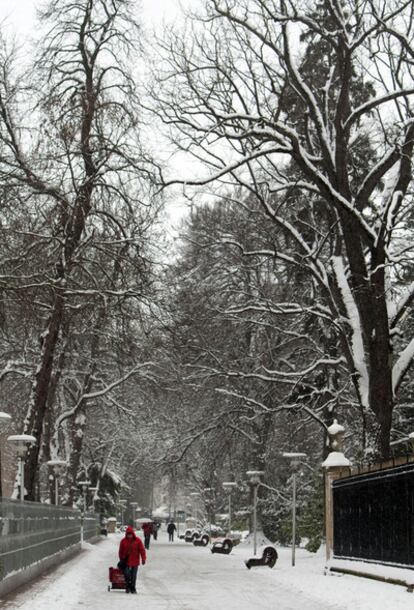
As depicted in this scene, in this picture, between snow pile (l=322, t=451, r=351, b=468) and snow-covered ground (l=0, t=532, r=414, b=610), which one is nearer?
snow-covered ground (l=0, t=532, r=414, b=610)

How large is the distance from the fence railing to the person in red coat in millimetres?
1938

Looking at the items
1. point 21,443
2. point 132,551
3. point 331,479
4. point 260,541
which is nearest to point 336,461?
point 331,479

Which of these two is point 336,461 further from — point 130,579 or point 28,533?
point 28,533

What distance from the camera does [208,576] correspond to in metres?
24.5

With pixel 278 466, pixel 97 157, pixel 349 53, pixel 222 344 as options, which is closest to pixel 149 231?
pixel 97 157

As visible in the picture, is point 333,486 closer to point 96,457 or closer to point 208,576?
point 208,576

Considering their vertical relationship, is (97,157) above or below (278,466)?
above

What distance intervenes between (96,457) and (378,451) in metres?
45.8

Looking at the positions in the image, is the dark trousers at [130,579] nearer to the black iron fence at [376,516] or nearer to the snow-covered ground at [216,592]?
the snow-covered ground at [216,592]

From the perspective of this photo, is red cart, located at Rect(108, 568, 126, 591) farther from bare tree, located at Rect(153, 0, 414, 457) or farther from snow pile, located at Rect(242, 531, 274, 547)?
snow pile, located at Rect(242, 531, 274, 547)

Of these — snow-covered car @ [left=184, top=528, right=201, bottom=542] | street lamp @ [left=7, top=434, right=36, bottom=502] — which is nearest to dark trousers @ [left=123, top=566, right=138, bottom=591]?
street lamp @ [left=7, top=434, right=36, bottom=502]

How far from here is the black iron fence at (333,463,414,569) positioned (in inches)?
699

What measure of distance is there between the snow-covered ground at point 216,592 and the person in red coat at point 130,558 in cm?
32

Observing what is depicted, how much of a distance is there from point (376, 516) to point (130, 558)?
4.70 metres
